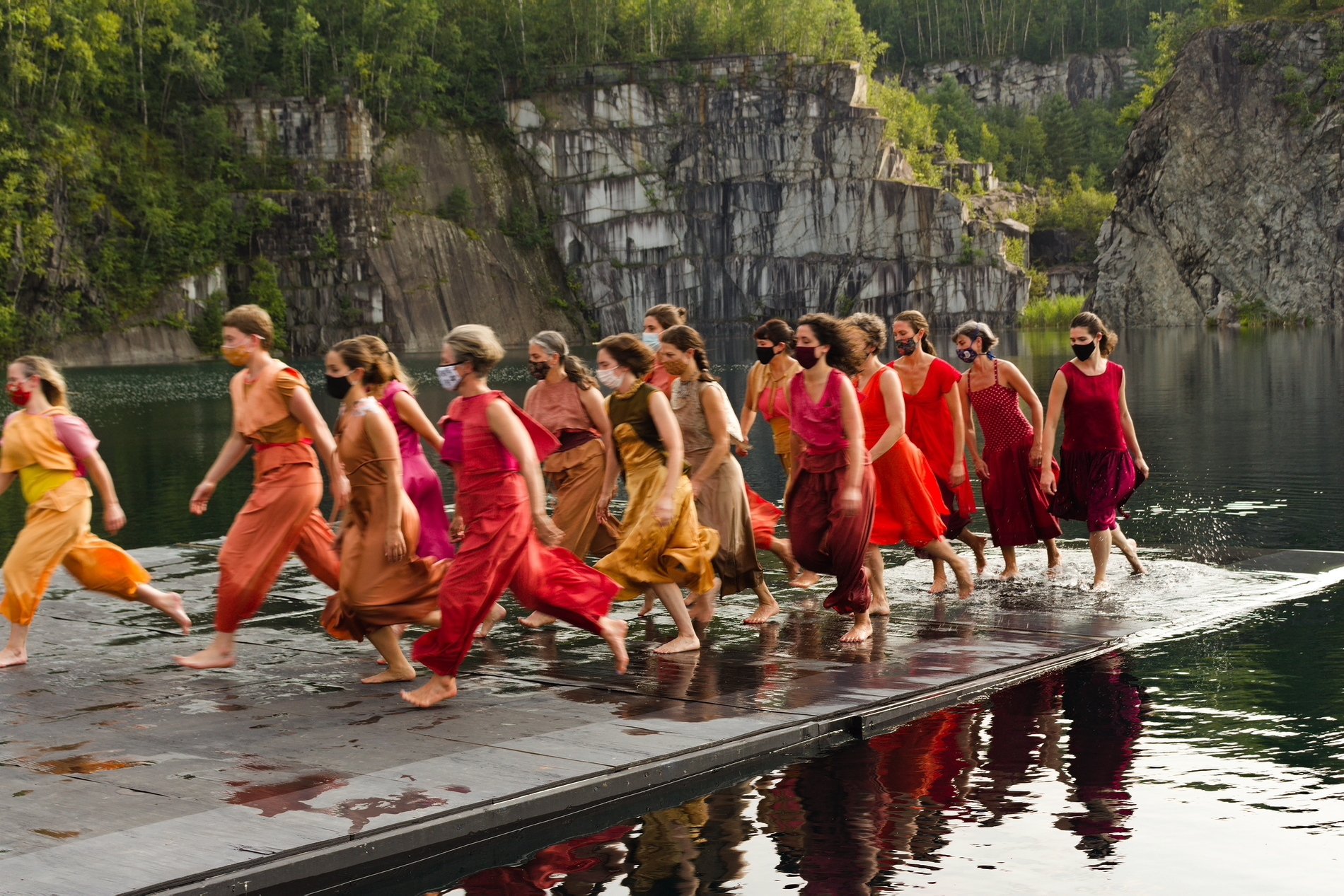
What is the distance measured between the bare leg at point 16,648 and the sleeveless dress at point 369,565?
1.87 meters

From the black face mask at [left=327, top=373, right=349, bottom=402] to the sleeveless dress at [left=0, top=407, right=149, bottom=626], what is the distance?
1.73m

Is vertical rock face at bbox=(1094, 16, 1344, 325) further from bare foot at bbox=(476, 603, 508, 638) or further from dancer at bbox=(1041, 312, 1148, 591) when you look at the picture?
bare foot at bbox=(476, 603, 508, 638)

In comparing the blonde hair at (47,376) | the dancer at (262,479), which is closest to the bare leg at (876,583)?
the dancer at (262,479)

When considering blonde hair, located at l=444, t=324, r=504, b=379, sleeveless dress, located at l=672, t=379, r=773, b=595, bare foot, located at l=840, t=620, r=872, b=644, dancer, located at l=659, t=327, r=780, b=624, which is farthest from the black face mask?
bare foot, located at l=840, t=620, r=872, b=644

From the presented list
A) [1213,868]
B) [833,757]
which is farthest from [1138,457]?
[1213,868]

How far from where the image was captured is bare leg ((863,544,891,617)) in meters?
9.94

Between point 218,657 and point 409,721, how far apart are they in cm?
170

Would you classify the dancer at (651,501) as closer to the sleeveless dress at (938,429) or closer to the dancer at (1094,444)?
the sleeveless dress at (938,429)

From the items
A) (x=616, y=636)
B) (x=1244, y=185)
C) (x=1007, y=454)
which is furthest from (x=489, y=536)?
(x=1244, y=185)

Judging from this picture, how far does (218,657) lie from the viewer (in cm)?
846

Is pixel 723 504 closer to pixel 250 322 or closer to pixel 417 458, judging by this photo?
pixel 417 458

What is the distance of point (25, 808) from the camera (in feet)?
19.4

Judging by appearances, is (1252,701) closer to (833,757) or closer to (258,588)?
(833,757)

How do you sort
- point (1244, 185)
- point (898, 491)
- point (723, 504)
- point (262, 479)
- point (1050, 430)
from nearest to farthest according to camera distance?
1. point (262, 479)
2. point (723, 504)
3. point (898, 491)
4. point (1050, 430)
5. point (1244, 185)
